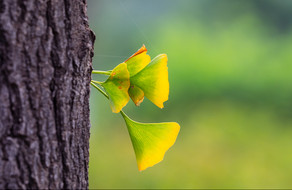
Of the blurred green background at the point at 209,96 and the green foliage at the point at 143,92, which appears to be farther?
the blurred green background at the point at 209,96

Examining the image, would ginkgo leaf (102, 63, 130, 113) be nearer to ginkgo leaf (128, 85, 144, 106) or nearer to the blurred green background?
ginkgo leaf (128, 85, 144, 106)

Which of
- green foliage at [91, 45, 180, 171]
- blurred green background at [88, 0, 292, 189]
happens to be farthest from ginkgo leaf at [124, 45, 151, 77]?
blurred green background at [88, 0, 292, 189]

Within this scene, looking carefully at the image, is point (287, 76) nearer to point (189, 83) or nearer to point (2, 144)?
point (189, 83)

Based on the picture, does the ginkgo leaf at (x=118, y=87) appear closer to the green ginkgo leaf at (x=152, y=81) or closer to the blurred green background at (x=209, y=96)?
the green ginkgo leaf at (x=152, y=81)

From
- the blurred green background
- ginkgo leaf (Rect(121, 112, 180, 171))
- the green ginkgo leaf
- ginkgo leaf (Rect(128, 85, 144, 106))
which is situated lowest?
the blurred green background

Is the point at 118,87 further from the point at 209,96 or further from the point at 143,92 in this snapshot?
the point at 209,96

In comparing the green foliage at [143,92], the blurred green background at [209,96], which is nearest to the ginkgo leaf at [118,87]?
the green foliage at [143,92]
